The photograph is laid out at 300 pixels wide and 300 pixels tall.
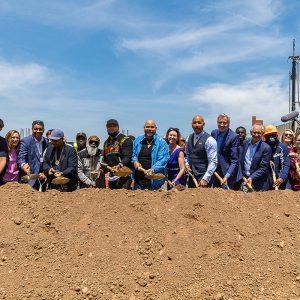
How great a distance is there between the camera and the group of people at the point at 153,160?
19.4 ft

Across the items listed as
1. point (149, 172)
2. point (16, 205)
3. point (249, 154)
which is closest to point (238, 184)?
point (249, 154)

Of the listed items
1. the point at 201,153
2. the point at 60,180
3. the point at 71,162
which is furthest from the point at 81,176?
the point at 201,153

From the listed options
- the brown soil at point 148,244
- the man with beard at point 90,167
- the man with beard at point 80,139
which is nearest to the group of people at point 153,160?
the man with beard at point 90,167

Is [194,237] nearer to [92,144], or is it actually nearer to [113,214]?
[113,214]

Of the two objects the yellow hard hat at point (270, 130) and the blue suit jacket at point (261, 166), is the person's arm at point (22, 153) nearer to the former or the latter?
the blue suit jacket at point (261, 166)

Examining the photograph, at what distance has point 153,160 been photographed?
19.2 feet

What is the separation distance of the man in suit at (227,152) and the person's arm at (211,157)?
0.33 metres

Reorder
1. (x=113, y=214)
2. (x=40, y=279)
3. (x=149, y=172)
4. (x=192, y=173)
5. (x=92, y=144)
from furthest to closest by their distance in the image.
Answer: (x=92, y=144), (x=192, y=173), (x=149, y=172), (x=113, y=214), (x=40, y=279)

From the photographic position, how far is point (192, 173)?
6.14 metres

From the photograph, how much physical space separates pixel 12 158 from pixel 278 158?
159 inches

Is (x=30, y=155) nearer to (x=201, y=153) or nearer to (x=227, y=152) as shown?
(x=201, y=153)

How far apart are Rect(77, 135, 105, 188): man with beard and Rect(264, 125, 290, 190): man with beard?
2610mm

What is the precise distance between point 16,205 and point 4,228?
1.41 feet

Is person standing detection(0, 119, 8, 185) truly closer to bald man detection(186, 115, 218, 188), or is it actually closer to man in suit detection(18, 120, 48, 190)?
man in suit detection(18, 120, 48, 190)
